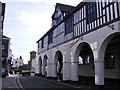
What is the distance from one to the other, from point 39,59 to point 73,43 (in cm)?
2231

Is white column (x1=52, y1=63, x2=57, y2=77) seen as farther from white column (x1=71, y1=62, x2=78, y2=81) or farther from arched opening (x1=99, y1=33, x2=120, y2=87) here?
arched opening (x1=99, y1=33, x2=120, y2=87)

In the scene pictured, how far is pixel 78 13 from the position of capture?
2441 centimetres

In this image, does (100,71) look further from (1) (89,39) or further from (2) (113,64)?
(2) (113,64)

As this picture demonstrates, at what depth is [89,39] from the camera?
21.3 m

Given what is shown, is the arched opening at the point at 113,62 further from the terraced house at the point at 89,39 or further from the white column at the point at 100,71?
the white column at the point at 100,71

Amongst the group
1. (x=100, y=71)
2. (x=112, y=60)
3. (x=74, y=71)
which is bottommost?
(x=74, y=71)

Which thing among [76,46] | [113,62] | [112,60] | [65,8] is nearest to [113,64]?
[113,62]

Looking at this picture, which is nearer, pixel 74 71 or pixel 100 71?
pixel 100 71

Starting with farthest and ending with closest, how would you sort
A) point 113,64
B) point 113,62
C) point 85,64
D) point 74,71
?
point 85,64 < point 74,71 < point 113,62 < point 113,64

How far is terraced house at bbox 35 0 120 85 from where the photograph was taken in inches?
704

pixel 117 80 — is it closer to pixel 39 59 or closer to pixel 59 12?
pixel 59 12

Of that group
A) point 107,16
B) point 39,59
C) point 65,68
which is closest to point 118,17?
point 107,16

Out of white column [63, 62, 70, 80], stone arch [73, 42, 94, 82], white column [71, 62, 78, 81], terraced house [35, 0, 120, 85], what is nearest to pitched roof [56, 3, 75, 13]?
terraced house [35, 0, 120, 85]

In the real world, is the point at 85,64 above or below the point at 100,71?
above
